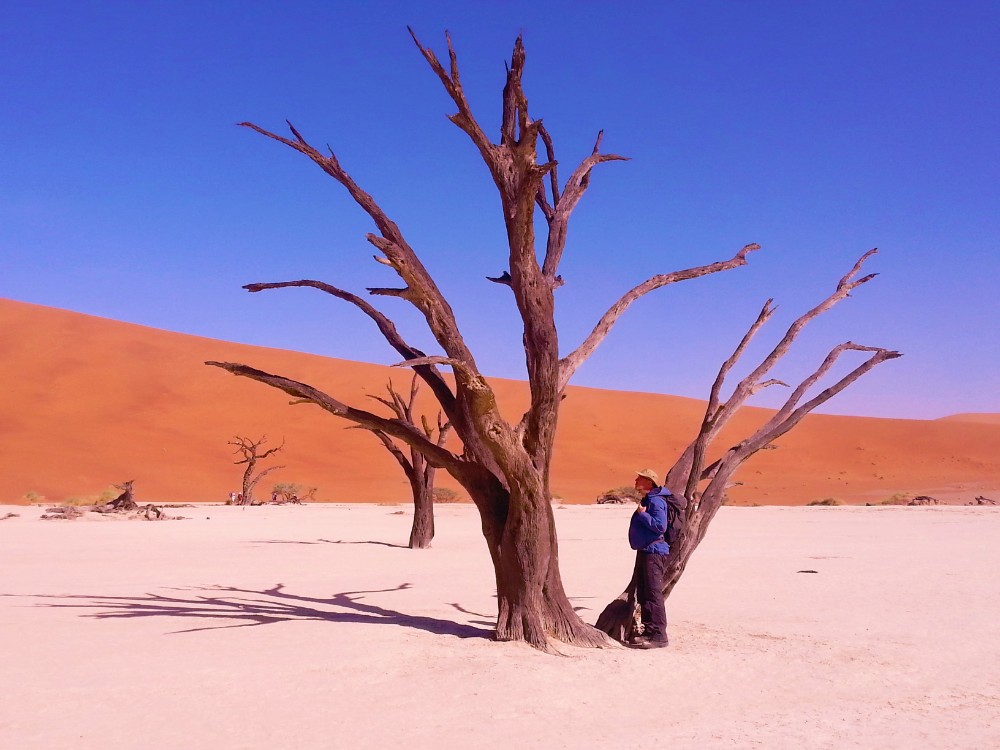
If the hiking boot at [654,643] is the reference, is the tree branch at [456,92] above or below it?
above

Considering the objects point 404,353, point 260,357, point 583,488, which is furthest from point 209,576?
point 260,357

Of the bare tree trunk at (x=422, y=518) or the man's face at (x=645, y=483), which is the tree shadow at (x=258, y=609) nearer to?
the man's face at (x=645, y=483)

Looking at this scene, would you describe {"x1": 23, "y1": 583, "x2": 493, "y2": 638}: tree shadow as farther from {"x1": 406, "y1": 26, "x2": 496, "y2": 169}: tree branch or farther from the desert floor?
{"x1": 406, "y1": 26, "x2": 496, "y2": 169}: tree branch

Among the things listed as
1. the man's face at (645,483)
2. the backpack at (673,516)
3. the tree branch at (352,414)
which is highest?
the tree branch at (352,414)

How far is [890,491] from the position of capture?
42000mm

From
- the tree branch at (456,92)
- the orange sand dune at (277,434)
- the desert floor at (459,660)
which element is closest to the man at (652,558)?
the desert floor at (459,660)

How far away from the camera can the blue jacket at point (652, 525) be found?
6.61 m

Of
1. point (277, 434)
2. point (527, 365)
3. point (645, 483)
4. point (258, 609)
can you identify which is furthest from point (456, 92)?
point (277, 434)

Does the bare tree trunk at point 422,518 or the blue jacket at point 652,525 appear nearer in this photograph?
the blue jacket at point 652,525

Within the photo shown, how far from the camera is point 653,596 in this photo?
6703 millimetres

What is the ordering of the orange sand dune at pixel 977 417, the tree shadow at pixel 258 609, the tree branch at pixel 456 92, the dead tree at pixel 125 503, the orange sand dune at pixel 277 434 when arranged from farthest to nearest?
the orange sand dune at pixel 977 417, the orange sand dune at pixel 277 434, the dead tree at pixel 125 503, the tree shadow at pixel 258 609, the tree branch at pixel 456 92

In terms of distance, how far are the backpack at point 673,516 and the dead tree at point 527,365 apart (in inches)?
25.7

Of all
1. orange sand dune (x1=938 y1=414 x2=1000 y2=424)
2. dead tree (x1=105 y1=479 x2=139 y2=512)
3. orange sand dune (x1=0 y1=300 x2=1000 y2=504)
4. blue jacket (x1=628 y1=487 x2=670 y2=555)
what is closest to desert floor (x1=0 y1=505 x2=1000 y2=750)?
blue jacket (x1=628 y1=487 x2=670 y2=555)

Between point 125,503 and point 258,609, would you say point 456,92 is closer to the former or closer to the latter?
point 258,609
